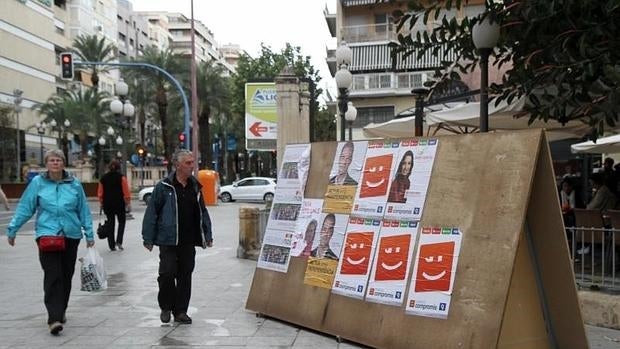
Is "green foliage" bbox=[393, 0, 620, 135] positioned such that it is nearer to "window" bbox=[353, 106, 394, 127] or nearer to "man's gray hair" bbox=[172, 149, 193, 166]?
"man's gray hair" bbox=[172, 149, 193, 166]

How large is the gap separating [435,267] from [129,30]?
109854 mm

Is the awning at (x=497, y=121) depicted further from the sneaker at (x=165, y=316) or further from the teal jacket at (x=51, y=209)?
the teal jacket at (x=51, y=209)

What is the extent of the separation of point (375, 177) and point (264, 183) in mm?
28489

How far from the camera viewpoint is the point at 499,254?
4816 millimetres

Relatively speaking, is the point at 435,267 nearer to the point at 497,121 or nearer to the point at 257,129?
the point at 497,121

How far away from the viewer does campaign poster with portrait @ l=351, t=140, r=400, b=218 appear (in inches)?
231

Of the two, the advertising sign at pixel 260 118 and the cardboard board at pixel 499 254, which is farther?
the advertising sign at pixel 260 118

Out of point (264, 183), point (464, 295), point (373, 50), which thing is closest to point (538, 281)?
point (464, 295)

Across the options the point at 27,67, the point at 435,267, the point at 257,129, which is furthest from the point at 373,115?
the point at 27,67

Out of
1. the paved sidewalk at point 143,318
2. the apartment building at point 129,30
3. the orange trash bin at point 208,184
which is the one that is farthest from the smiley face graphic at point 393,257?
the apartment building at point 129,30

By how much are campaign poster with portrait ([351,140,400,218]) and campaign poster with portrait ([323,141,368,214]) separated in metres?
0.08

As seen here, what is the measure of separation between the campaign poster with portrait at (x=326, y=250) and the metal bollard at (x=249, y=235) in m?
5.06

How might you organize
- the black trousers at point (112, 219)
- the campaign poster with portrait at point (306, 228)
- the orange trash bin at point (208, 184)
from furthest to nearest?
the orange trash bin at point (208, 184) < the black trousers at point (112, 219) < the campaign poster with portrait at point (306, 228)

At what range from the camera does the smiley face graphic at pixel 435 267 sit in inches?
202
